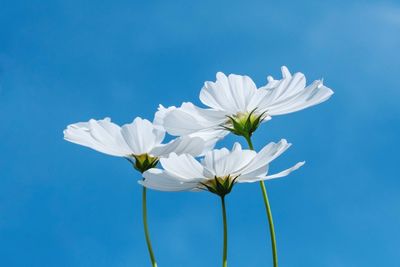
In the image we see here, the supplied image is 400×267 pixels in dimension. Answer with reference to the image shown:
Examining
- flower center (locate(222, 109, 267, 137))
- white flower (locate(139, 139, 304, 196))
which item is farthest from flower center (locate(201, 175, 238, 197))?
flower center (locate(222, 109, 267, 137))

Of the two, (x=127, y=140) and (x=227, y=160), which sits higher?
(x=127, y=140)

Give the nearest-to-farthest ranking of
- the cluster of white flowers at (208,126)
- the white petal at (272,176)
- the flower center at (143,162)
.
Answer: the white petal at (272,176) → the cluster of white flowers at (208,126) → the flower center at (143,162)

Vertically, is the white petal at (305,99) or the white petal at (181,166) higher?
the white petal at (305,99)

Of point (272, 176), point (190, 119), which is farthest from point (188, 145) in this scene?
point (272, 176)

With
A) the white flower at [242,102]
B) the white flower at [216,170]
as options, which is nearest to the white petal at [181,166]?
the white flower at [216,170]

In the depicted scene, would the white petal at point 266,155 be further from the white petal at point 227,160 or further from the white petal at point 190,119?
the white petal at point 190,119

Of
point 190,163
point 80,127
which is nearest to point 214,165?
point 190,163

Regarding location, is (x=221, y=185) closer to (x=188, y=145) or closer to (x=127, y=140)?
(x=188, y=145)

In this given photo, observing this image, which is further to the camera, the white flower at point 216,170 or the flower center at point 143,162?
the flower center at point 143,162

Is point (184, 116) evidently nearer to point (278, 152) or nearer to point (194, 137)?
point (194, 137)
